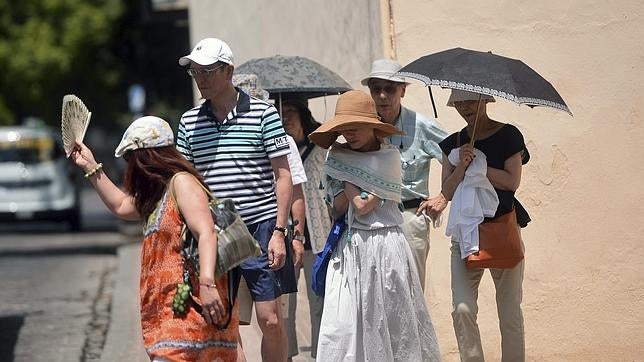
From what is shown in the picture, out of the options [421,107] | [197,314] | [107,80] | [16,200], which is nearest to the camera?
[197,314]

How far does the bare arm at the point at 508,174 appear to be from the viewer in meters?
6.61

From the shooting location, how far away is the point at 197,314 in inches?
205

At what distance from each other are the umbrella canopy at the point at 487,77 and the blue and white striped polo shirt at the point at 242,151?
0.74 m

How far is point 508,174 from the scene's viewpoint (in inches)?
261

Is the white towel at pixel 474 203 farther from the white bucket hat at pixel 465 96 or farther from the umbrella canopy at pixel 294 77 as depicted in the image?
the umbrella canopy at pixel 294 77

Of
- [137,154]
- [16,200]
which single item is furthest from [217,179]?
[16,200]

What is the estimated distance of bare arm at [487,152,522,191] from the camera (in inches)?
260

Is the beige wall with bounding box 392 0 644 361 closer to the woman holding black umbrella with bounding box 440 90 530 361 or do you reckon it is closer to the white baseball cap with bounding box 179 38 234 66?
the woman holding black umbrella with bounding box 440 90 530 361

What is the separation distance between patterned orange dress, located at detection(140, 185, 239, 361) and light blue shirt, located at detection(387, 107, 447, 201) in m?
2.33

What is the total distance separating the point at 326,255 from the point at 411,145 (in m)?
1.10

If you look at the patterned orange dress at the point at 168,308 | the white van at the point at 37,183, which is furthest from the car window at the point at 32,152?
the patterned orange dress at the point at 168,308

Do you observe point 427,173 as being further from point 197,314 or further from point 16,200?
point 16,200

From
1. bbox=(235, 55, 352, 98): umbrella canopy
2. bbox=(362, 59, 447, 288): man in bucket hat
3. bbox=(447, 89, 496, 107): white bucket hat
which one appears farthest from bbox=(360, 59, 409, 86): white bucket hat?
bbox=(447, 89, 496, 107): white bucket hat

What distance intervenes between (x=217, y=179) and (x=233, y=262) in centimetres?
123
